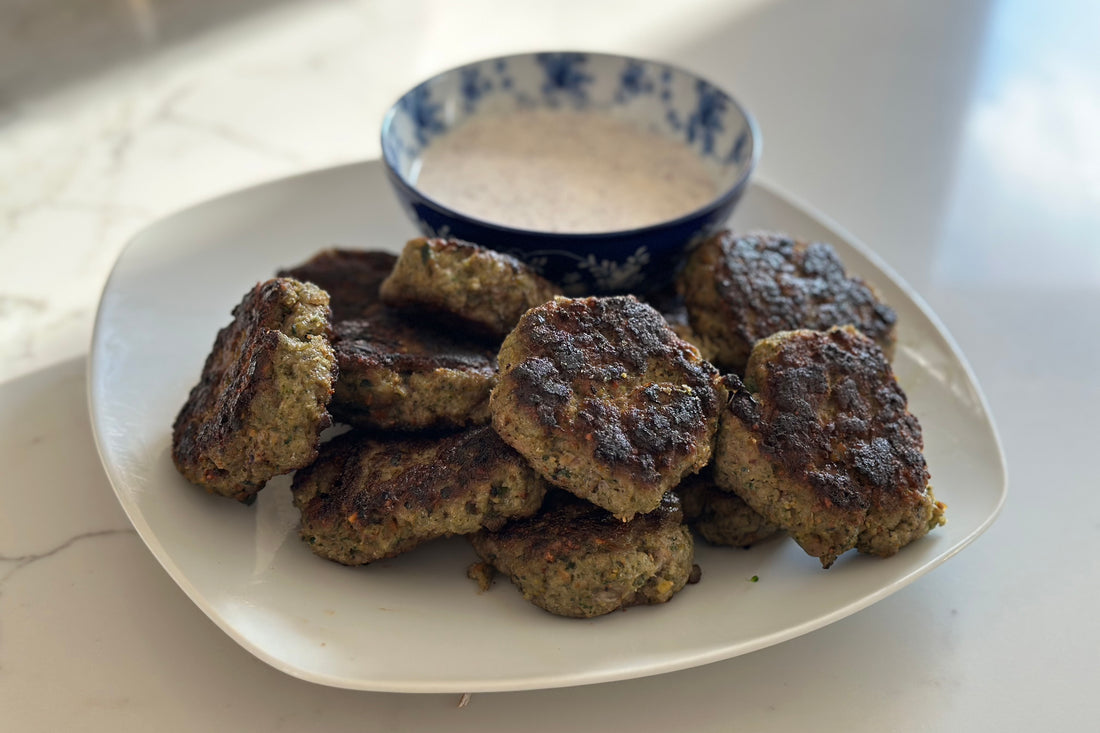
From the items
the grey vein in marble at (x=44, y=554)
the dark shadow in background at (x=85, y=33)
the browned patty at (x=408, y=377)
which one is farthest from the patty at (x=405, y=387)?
the dark shadow in background at (x=85, y=33)

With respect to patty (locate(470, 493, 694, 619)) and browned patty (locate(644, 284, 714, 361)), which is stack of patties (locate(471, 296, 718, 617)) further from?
browned patty (locate(644, 284, 714, 361))

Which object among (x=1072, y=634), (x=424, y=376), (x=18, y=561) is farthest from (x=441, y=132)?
(x=1072, y=634)

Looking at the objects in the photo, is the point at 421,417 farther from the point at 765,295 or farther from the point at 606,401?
the point at 765,295

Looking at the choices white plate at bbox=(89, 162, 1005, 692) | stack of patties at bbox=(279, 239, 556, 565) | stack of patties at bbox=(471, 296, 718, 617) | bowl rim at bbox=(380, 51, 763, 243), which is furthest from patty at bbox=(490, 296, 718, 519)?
bowl rim at bbox=(380, 51, 763, 243)

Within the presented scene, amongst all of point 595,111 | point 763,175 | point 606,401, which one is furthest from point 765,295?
point 763,175

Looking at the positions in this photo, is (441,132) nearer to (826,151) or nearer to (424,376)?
(424,376)

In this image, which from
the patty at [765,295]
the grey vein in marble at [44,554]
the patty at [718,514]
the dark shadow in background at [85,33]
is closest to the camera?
the patty at [718,514]

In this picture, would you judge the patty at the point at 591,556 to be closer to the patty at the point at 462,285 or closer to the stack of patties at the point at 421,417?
the stack of patties at the point at 421,417
